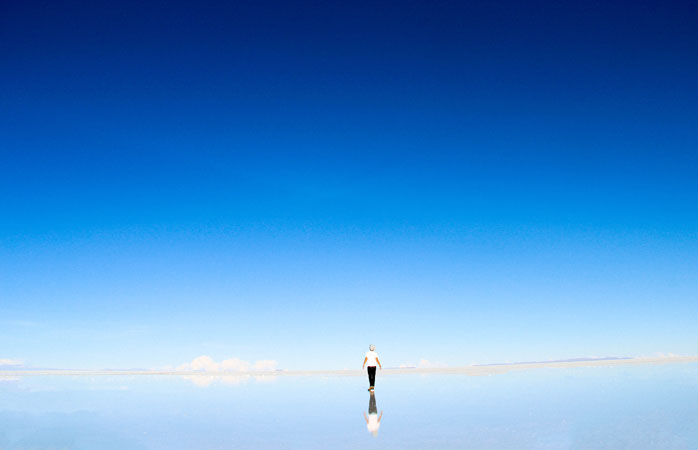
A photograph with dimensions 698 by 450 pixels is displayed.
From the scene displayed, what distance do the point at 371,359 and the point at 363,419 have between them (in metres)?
7.75

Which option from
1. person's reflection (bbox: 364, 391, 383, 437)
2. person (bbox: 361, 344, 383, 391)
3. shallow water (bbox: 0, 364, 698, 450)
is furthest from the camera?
person (bbox: 361, 344, 383, 391)

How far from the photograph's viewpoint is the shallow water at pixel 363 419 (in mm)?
11562

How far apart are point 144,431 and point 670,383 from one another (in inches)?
855

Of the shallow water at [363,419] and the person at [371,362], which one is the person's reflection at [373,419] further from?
the person at [371,362]

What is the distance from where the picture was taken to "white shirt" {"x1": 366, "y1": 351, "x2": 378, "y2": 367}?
22062 mm

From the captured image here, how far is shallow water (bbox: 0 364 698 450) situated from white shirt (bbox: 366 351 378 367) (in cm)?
116

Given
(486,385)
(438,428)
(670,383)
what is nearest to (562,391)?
(486,385)

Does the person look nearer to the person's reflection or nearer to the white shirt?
the white shirt

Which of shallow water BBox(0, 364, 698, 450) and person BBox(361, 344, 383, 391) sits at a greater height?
person BBox(361, 344, 383, 391)

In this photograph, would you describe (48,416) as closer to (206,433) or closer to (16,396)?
(206,433)

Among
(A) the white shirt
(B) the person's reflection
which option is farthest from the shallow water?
(A) the white shirt

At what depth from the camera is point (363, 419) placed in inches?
569

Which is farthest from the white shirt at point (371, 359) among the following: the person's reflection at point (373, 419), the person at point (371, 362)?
the person's reflection at point (373, 419)

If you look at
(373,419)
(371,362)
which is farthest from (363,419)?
(371,362)
